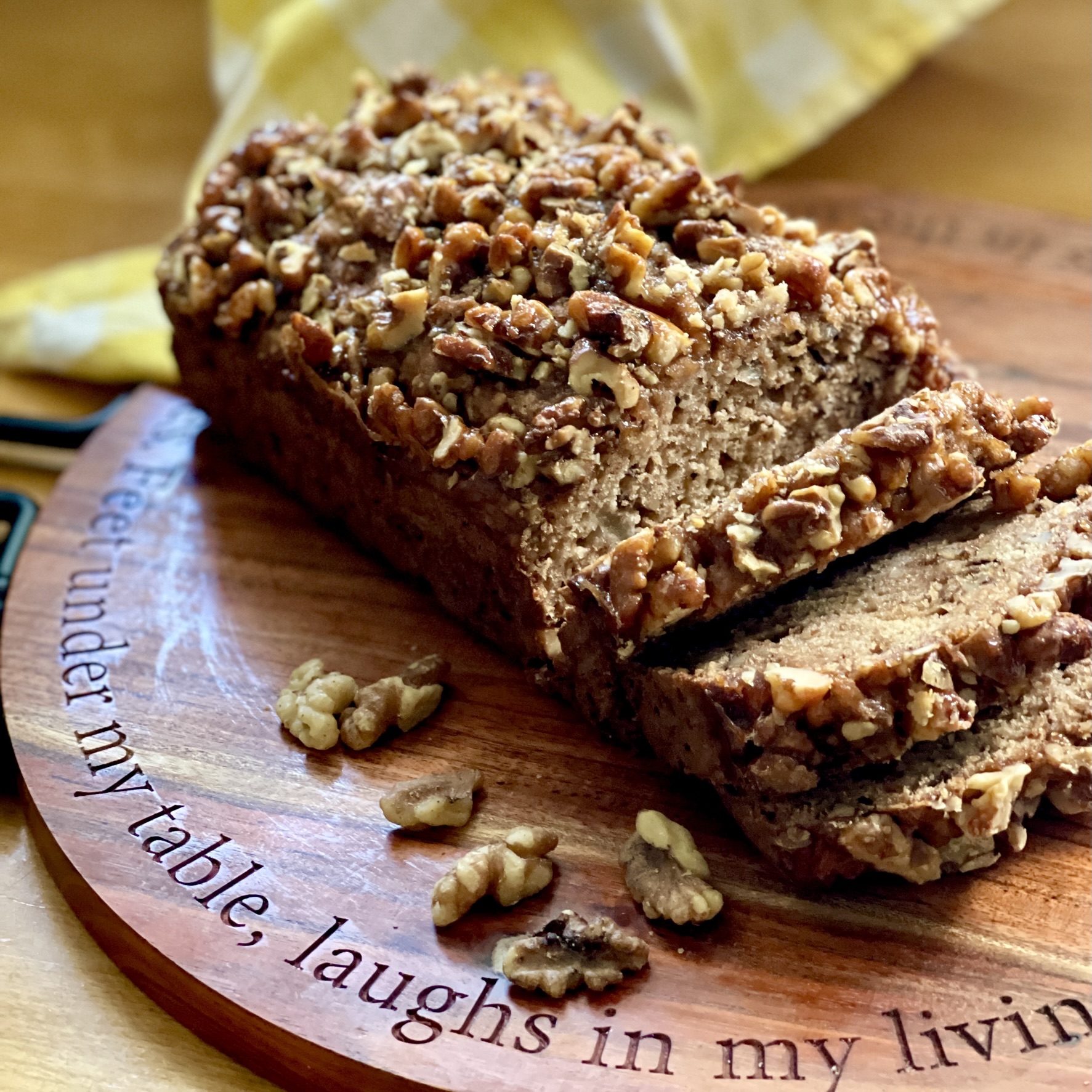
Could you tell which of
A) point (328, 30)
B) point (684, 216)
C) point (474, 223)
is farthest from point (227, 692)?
point (328, 30)

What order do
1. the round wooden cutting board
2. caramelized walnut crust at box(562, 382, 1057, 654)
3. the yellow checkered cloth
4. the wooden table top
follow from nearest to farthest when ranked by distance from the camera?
the round wooden cutting board, caramelized walnut crust at box(562, 382, 1057, 654), the yellow checkered cloth, the wooden table top

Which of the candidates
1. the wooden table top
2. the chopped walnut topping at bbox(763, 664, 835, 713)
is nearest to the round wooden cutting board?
the chopped walnut topping at bbox(763, 664, 835, 713)

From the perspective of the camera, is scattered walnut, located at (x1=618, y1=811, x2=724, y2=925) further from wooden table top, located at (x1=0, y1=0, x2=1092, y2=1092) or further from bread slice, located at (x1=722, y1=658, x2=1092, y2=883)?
wooden table top, located at (x1=0, y1=0, x2=1092, y2=1092)

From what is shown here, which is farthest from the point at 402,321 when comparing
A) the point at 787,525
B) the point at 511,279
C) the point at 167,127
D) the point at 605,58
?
the point at 167,127

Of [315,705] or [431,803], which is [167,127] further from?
[431,803]

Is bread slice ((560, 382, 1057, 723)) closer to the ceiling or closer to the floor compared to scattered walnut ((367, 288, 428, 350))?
closer to the floor

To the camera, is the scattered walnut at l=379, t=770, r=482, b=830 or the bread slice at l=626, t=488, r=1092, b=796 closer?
the bread slice at l=626, t=488, r=1092, b=796
